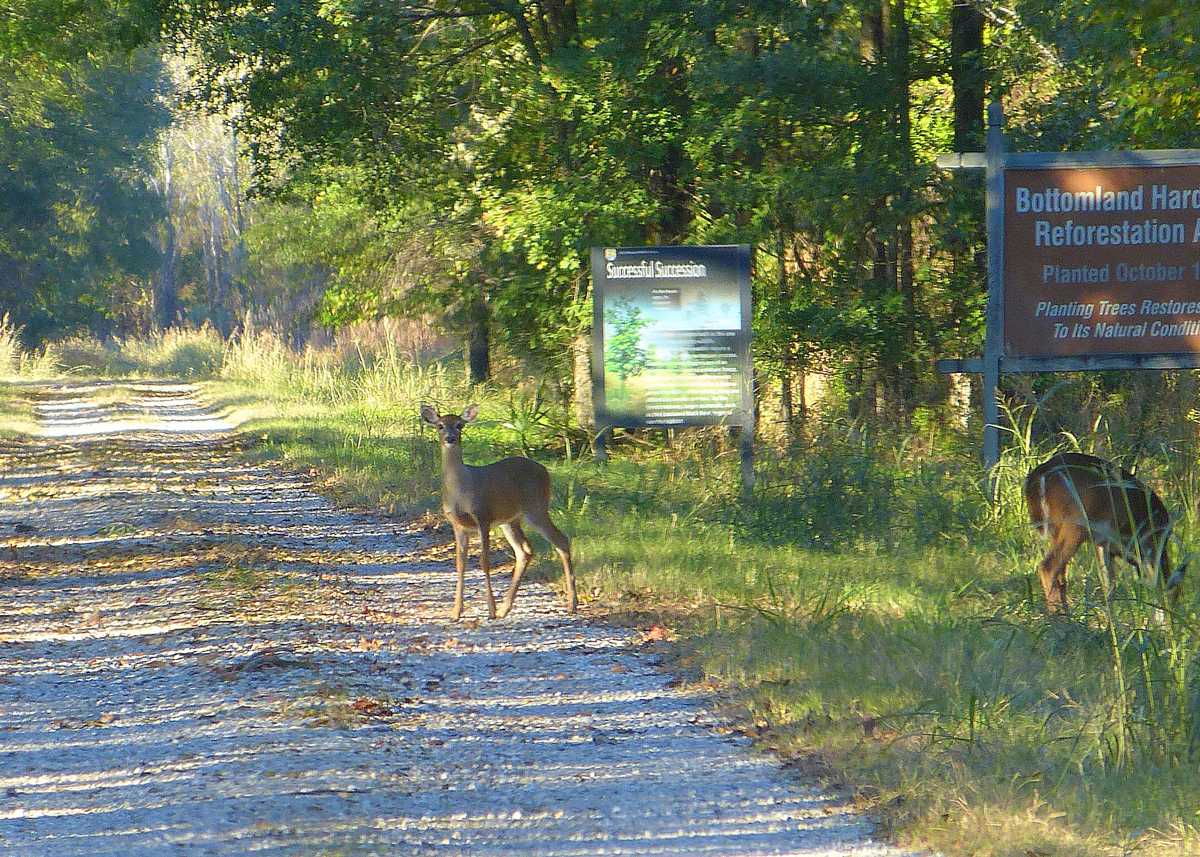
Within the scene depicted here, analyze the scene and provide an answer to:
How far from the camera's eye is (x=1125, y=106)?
14547 millimetres

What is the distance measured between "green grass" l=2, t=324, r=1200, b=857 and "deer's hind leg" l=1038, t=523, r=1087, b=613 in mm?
173

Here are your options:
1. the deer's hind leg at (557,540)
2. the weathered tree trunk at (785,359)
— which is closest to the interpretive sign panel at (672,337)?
the weathered tree trunk at (785,359)

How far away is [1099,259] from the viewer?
12625 millimetres

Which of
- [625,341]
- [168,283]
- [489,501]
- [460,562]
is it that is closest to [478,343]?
[625,341]

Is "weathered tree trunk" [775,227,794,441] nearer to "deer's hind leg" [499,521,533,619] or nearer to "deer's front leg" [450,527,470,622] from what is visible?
"deer's hind leg" [499,521,533,619]

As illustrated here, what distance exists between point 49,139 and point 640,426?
108 feet

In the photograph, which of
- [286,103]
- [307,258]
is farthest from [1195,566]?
[307,258]

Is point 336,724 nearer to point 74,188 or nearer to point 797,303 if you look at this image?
point 797,303

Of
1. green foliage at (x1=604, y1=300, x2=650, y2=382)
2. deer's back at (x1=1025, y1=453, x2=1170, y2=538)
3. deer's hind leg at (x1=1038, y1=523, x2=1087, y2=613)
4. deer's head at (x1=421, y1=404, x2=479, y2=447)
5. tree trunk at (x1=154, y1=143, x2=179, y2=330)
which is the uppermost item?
tree trunk at (x1=154, y1=143, x2=179, y2=330)

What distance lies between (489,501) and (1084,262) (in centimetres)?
519

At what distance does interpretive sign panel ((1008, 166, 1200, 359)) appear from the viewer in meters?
12.6

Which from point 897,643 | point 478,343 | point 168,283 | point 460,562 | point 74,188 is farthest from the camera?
point 168,283

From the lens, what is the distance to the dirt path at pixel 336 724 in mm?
5941

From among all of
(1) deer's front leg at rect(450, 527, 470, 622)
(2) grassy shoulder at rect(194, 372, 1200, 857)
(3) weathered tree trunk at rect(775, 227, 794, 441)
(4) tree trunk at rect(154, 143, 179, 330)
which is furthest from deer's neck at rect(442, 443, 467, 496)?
(4) tree trunk at rect(154, 143, 179, 330)
